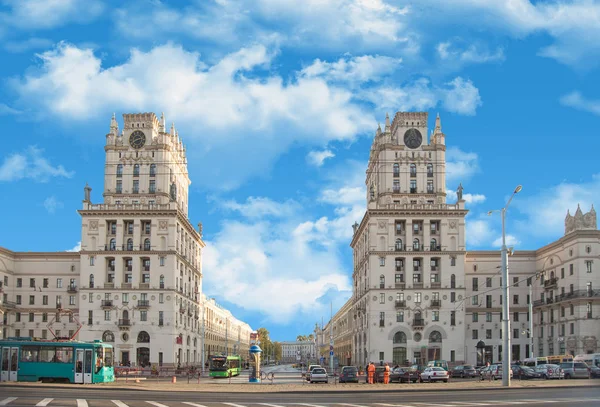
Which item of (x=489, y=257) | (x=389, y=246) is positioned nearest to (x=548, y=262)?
(x=489, y=257)

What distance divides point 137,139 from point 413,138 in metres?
45.4

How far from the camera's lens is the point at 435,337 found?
350 ft

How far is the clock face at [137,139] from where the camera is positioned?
11766 centimetres

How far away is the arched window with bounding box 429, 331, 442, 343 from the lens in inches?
4193

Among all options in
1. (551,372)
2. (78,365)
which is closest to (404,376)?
(551,372)

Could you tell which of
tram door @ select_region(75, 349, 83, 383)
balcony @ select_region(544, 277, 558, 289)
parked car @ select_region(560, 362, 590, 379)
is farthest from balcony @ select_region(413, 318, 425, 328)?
tram door @ select_region(75, 349, 83, 383)

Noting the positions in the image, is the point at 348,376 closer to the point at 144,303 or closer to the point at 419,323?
the point at 419,323

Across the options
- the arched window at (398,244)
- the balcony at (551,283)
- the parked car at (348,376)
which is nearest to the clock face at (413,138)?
the arched window at (398,244)

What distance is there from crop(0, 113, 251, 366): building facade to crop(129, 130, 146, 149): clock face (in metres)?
0.17

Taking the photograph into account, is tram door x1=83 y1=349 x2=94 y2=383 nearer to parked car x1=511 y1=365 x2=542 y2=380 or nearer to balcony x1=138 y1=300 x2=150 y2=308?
parked car x1=511 y1=365 x2=542 y2=380

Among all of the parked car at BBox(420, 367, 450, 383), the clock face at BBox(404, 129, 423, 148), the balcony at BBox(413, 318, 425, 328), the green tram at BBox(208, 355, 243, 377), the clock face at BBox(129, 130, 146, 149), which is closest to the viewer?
the parked car at BBox(420, 367, 450, 383)

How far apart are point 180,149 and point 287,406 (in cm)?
10337

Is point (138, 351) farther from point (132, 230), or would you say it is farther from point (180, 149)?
point (180, 149)

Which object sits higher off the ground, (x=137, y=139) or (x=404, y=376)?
(x=137, y=139)
